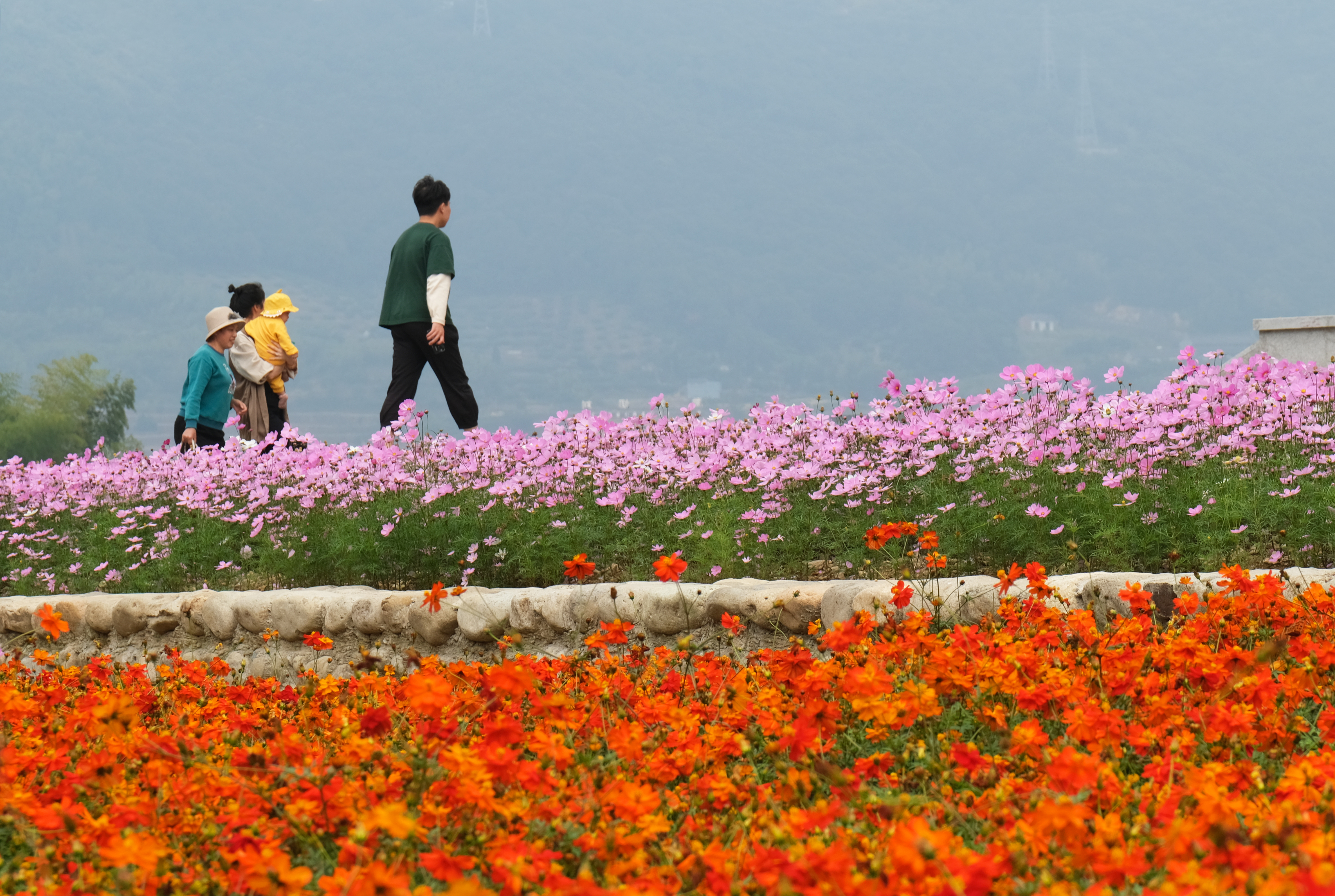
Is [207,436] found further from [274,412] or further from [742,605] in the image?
[742,605]

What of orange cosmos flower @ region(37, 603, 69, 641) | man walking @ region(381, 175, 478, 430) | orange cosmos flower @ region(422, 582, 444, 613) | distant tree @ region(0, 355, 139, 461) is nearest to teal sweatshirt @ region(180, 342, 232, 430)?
man walking @ region(381, 175, 478, 430)

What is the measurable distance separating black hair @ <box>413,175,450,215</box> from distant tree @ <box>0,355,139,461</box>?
33347 mm

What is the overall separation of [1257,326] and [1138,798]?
10.2 m

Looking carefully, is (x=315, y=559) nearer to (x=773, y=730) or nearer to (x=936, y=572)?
(x=936, y=572)

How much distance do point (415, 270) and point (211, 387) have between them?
226 cm

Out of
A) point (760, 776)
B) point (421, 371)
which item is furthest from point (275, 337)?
point (760, 776)

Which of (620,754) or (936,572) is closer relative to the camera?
(620,754)

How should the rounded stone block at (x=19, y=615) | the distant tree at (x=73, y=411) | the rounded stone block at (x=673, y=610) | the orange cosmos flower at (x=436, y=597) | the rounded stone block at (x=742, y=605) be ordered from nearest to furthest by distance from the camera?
the orange cosmos flower at (x=436, y=597) < the rounded stone block at (x=742, y=605) < the rounded stone block at (x=673, y=610) < the rounded stone block at (x=19, y=615) < the distant tree at (x=73, y=411)

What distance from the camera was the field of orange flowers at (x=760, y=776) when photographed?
5.74 ft

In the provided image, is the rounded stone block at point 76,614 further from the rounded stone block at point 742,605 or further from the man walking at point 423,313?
the rounded stone block at point 742,605

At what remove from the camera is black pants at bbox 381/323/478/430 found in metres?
8.41

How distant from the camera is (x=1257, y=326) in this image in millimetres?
10945

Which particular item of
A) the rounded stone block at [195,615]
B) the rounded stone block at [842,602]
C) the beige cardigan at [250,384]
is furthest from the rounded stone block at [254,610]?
the beige cardigan at [250,384]

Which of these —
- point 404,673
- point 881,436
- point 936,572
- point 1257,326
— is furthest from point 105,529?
point 1257,326
